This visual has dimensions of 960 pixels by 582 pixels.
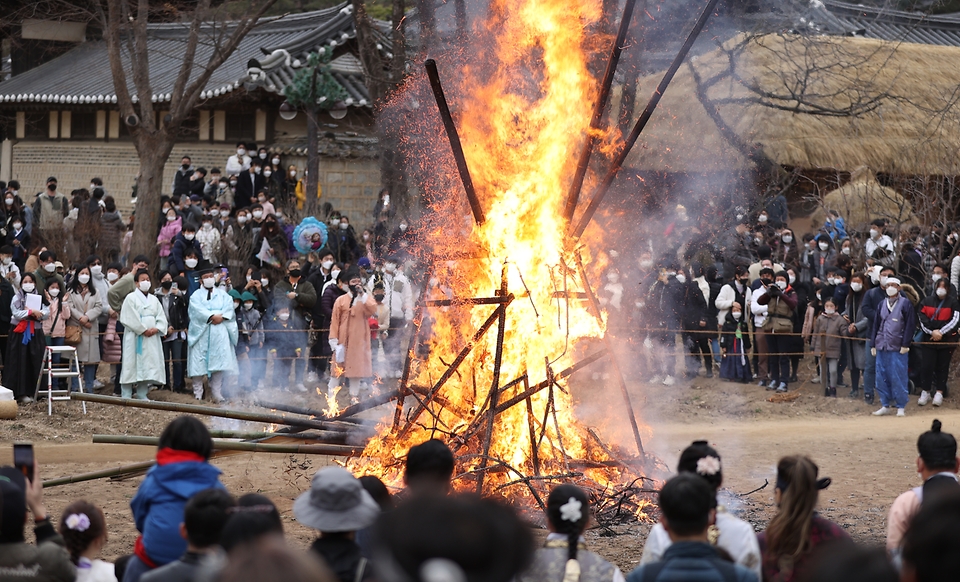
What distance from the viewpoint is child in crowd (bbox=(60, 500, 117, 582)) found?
418 cm

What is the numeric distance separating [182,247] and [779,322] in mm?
8600

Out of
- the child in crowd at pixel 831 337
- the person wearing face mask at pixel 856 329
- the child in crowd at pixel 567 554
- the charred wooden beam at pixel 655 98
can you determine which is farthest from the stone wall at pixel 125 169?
the child in crowd at pixel 567 554

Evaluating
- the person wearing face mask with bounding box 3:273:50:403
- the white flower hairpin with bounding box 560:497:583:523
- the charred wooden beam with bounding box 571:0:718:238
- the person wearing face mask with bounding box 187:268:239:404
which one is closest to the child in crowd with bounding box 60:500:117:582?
the white flower hairpin with bounding box 560:497:583:523

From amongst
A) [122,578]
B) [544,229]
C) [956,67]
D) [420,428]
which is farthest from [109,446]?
[956,67]

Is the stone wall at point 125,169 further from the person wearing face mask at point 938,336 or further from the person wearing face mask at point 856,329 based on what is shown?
the person wearing face mask at point 938,336

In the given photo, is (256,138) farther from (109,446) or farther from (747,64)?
(109,446)

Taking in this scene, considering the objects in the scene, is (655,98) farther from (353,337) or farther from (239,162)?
(239,162)

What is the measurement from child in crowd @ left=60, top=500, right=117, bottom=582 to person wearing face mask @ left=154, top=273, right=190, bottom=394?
10117mm

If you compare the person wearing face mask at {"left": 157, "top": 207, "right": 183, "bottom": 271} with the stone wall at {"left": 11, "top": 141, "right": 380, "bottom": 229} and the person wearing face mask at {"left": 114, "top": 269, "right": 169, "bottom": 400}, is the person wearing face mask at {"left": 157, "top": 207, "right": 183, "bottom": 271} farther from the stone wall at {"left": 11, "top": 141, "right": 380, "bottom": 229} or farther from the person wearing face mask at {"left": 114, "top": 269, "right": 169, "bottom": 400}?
the stone wall at {"left": 11, "top": 141, "right": 380, "bottom": 229}

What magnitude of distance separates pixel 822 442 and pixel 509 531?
34.4ft

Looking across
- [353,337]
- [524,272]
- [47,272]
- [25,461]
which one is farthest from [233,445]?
[47,272]

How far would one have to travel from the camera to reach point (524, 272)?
8320 mm

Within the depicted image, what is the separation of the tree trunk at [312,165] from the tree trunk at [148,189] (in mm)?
3426

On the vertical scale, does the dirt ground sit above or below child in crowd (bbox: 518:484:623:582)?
below
